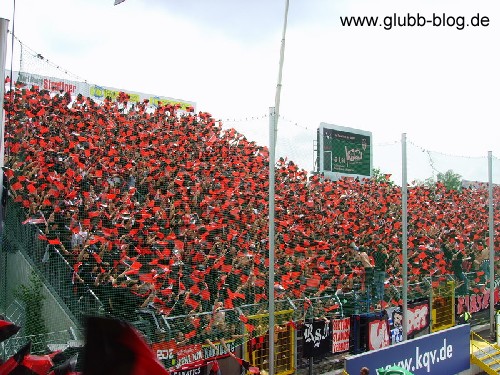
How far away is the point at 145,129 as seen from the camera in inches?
350

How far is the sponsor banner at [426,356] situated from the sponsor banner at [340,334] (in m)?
1.11

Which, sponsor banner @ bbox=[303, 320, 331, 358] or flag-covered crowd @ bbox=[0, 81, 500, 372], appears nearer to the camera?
flag-covered crowd @ bbox=[0, 81, 500, 372]

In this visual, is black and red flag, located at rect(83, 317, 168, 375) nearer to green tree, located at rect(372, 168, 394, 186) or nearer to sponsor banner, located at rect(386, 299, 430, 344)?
sponsor banner, located at rect(386, 299, 430, 344)

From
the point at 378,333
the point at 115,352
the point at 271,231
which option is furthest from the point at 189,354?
the point at 115,352

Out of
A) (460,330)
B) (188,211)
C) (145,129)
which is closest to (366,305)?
(460,330)

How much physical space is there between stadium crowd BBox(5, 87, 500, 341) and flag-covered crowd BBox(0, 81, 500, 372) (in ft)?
→ 0.06

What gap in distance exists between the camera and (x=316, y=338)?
8.57 metres

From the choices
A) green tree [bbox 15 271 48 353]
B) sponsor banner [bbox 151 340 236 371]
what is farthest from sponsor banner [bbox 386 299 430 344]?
green tree [bbox 15 271 48 353]

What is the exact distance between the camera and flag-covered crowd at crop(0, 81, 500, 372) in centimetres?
635

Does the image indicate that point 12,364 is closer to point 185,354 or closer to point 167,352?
point 167,352

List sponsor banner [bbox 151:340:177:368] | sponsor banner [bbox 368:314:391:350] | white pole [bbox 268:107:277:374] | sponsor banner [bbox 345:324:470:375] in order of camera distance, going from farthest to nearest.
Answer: sponsor banner [bbox 368:314:391:350], sponsor banner [bbox 345:324:470:375], white pole [bbox 268:107:277:374], sponsor banner [bbox 151:340:177:368]

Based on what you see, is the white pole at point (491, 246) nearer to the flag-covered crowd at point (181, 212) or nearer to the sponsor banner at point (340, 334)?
the flag-covered crowd at point (181, 212)

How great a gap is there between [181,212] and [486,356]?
264 inches

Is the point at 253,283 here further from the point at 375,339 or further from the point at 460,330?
the point at 460,330
